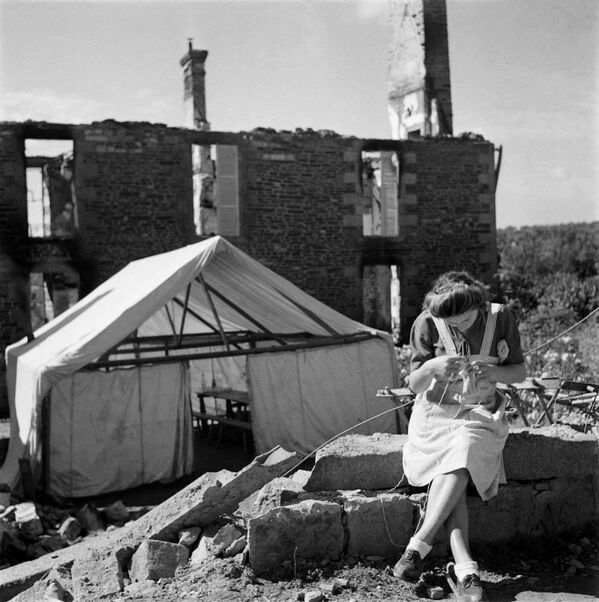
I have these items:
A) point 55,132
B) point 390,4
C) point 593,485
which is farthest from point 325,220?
point 593,485

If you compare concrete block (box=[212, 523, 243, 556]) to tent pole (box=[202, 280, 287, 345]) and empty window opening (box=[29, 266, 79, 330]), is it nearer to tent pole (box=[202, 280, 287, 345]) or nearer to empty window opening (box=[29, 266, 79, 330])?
tent pole (box=[202, 280, 287, 345])

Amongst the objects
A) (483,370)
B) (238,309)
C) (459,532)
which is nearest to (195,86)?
(238,309)

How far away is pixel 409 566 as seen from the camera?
3982 mm

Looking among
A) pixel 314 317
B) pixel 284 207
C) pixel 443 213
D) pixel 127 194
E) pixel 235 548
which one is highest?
pixel 127 194

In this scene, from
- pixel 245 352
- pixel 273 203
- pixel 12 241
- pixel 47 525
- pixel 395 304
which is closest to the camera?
pixel 47 525

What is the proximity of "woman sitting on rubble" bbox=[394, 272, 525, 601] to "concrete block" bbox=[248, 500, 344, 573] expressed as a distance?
38cm

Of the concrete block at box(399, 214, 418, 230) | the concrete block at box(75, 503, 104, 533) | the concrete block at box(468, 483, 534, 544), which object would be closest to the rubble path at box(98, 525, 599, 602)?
the concrete block at box(468, 483, 534, 544)

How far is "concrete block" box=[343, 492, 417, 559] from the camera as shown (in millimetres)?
4262

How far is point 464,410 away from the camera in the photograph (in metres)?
4.17

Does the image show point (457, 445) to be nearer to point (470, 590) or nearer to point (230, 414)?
point (470, 590)

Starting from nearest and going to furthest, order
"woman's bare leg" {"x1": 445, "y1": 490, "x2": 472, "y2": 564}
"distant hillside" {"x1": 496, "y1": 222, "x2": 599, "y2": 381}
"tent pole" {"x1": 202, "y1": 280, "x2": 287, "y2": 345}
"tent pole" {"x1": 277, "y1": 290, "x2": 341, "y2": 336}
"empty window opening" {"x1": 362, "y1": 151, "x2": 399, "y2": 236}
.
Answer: "woman's bare leg" {"x1": 445, "y1": 490, "x2": 472, "y2": 564} < "tent pole" {"x1": 277, "y1": 290, "x2": 341, "y2": 336} < "tent pole" {"x1": 202, "y1": 280, "x2": 287, "y2": 345} < "distant hillside" {"x1": 496, "y1": 222, "x2": 599, "y2": 381} < "empty window opening" {"x1": 362, "y1": 151, "x2": 399, "y2": 236}

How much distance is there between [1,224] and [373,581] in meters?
12.3

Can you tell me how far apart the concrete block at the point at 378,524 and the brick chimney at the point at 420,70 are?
50.9 feet

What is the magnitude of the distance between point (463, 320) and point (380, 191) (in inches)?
649
